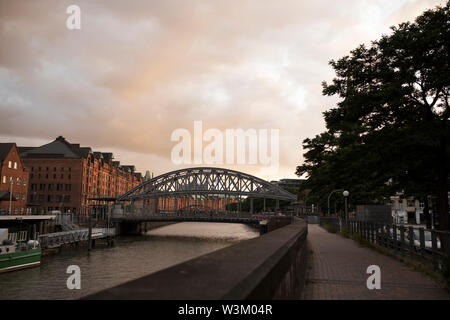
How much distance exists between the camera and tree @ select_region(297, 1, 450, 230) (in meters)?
14.6

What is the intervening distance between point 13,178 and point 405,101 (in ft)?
218

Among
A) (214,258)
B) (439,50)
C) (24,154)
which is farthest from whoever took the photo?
(24,154)

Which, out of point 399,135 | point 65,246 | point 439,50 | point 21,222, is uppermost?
point 439,50

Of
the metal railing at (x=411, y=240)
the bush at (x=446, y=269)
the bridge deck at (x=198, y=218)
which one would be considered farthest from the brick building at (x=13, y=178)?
the bush at (x=446, y=269)

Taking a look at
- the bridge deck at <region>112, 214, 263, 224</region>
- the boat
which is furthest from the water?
the bridge deck at <region>112, 214, 263, 224</region>

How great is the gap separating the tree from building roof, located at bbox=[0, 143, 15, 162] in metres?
61.1

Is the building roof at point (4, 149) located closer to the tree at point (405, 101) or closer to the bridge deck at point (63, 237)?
the bridge deck at point (63, 237)

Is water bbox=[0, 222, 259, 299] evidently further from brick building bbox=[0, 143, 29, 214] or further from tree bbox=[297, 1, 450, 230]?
brick building bbox=[0, 143, 29, 214]

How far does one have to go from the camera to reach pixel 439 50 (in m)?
14.9

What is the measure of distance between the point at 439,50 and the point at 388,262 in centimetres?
922

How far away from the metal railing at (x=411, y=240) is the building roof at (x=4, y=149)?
58154 millimetres
